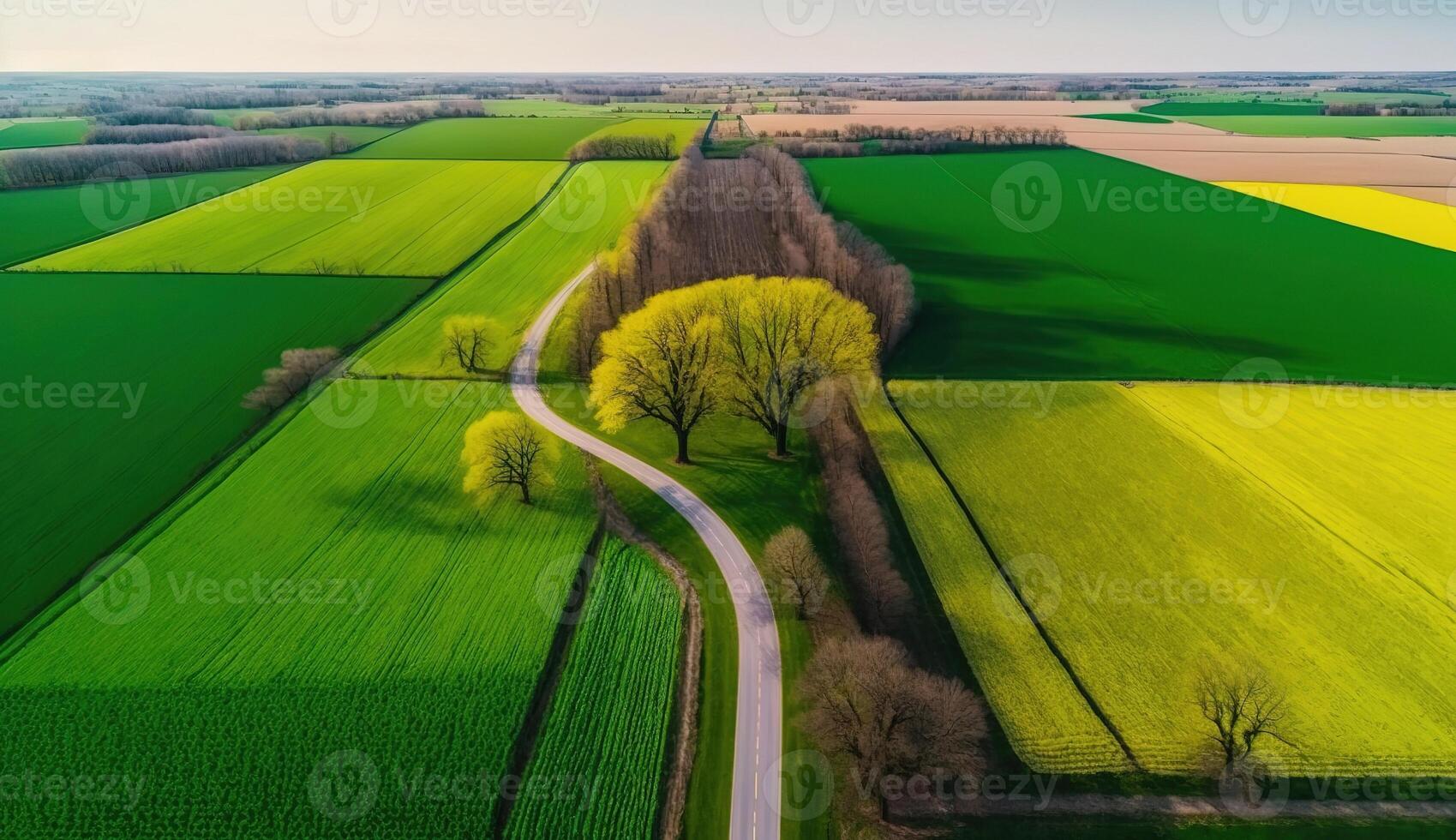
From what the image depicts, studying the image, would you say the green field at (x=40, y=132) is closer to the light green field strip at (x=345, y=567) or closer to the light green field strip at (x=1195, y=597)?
the light green field strip at (x=345, y=567)

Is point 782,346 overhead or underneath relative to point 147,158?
underneath

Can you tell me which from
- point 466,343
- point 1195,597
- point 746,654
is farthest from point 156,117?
point 1195,597

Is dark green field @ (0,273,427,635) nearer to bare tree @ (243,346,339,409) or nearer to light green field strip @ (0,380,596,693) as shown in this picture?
bare tree @ (243,346,339,409)

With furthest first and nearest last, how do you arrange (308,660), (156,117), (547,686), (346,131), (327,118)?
(327,118) < (346,131) < (156,117) < (308,660) < (547,686)

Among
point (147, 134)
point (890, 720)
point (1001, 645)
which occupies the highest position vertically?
point (147, 134)

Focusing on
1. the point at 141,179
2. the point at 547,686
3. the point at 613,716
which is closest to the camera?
the point at 613,716

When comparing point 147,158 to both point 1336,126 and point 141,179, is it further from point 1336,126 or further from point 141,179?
point 1336,126

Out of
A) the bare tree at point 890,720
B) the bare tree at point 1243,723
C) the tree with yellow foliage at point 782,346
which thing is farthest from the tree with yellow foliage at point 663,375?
the bare tree at point 1243,723
